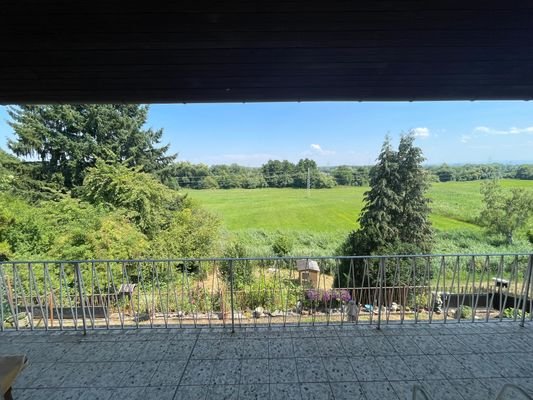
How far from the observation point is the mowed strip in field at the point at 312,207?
18047 mm

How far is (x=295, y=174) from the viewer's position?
28828mm

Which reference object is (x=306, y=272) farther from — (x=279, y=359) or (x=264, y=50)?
(x=264, y=50)

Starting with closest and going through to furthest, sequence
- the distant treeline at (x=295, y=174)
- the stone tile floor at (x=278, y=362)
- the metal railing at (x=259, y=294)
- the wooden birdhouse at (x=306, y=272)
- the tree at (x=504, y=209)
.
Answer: the stone tile floor at (x=278, y=362) < the metal railing at (x=259, y=294) < the wooden birdhouse at (x=306, y=272) < the tree at (x=504, y=209) < the distant treeline at (x=295, y=174)

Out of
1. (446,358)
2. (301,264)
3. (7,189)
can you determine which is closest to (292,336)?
(446,358)

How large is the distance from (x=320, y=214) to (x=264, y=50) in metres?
23.7

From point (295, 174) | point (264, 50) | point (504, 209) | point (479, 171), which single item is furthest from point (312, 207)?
point (264, 50)

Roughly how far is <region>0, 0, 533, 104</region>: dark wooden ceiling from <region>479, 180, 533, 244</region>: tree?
14.4 metres

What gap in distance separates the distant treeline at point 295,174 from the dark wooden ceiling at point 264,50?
47.5ft

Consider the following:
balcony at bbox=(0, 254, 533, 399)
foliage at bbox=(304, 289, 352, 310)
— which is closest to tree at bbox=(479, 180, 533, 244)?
foliage at bbox=(304, 289, 352, 310)

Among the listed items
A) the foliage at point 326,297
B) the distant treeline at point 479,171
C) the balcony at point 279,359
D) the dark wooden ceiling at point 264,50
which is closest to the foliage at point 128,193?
the foliage at point 326,297

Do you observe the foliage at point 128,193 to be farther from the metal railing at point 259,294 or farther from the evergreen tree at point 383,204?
the evergreen tree at point 383,204

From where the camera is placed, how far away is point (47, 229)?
30.3 feet

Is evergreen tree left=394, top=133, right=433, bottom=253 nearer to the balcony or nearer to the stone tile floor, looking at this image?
the balcony

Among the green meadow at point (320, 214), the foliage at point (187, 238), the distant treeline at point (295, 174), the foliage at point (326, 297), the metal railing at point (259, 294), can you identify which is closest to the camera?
the metal railing at point (259, 294)
